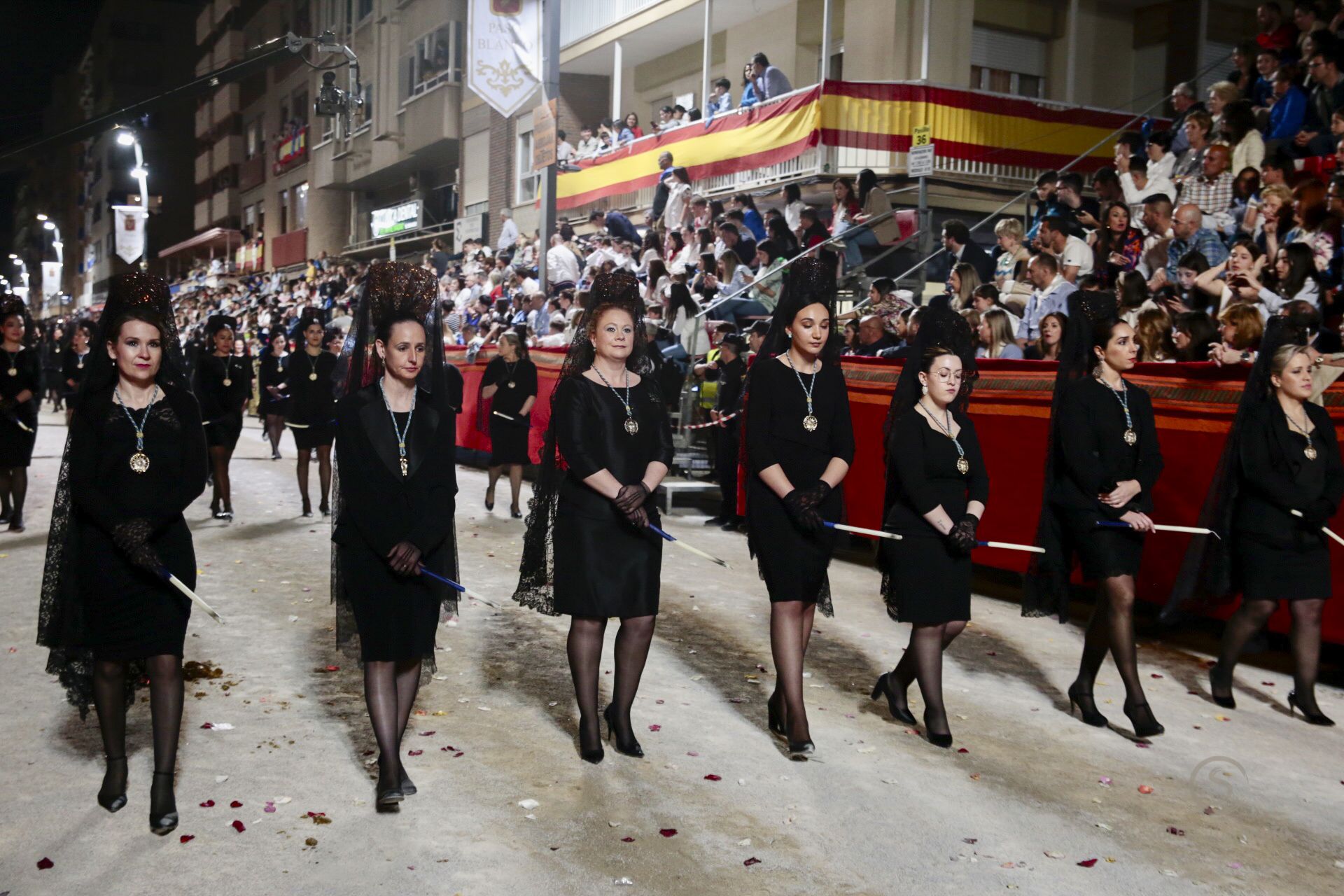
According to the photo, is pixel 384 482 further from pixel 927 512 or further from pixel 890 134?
pixel 890 134

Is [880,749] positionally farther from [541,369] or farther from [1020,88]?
[1020,88]

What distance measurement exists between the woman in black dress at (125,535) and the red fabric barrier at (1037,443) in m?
4.31

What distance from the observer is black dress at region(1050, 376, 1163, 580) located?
18.9 ft

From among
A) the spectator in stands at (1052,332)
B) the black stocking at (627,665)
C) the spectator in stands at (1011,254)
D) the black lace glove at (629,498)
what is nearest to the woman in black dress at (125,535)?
the black lace glove at (629,498)

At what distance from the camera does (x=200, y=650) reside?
6781 millimetres

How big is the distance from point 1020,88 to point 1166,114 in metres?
2.43

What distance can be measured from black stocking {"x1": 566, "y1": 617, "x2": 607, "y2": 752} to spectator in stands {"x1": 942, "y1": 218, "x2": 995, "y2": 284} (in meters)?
9.24

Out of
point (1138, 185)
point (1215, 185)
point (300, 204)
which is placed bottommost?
point (1215, 185)

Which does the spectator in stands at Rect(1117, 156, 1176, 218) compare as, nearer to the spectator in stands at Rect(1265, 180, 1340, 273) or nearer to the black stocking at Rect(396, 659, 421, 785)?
the spectator in stands at Rect(1265, 180, 1340, 273)

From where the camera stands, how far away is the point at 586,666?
5.25 metres

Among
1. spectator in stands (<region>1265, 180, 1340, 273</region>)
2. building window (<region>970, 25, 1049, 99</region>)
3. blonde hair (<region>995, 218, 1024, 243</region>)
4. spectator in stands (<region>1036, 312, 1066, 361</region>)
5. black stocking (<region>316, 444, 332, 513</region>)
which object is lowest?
black stocking (<region>316, 444, 332, 513</region>)

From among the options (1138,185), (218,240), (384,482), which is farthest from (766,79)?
(218,240)

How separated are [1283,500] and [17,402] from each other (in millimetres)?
9766

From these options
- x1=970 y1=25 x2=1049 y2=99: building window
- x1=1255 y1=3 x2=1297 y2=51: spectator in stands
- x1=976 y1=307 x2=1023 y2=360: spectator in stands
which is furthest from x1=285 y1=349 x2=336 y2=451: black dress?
x1=970 y1=25 x2=1049 y2=99: building window
